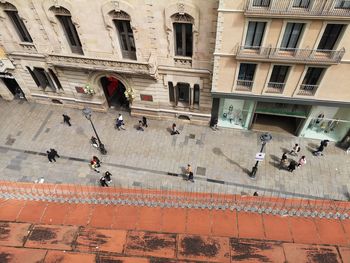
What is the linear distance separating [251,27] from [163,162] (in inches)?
493

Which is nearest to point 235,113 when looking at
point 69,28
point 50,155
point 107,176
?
point 107,176

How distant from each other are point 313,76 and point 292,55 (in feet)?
8.98

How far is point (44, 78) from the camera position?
27.3 metres

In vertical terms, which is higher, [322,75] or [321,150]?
[322,75]

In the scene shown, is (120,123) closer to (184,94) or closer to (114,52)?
(184,94)

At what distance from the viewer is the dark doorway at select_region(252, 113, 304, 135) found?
25.8m

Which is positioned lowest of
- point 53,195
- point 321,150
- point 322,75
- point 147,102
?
point 53,195

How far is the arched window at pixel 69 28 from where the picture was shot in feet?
67.8

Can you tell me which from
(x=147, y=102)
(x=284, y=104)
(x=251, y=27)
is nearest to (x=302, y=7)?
(x=251, y=27)

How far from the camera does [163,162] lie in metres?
23.9

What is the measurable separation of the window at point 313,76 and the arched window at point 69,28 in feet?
58.6

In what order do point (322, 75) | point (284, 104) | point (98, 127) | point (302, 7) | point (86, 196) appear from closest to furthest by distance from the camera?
point (86, 196) → point (302, 7) → point (322, 75) → point (284, 104) → point (98, 127)

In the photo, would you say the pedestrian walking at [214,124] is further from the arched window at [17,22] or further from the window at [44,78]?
the arched window at [17,22]

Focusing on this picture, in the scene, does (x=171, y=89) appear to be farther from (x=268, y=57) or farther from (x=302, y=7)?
(x=302, y=7)
